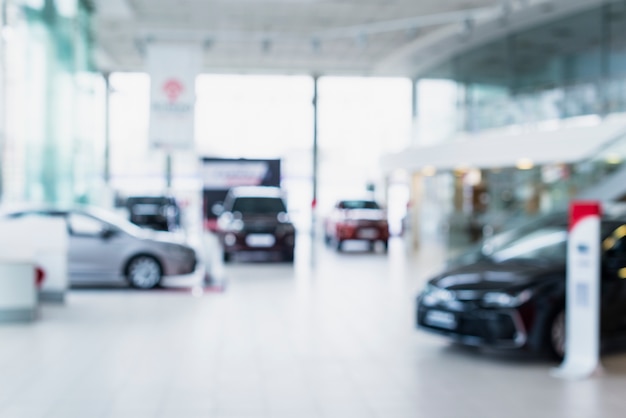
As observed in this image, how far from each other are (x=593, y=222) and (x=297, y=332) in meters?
3.33

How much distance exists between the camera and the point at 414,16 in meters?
18.8

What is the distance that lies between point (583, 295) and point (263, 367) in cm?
271

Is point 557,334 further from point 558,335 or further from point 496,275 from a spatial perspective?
point 496,275

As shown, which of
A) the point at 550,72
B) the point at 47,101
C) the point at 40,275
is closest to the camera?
the point at 40,275

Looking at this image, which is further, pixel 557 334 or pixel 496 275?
pixel 496 275

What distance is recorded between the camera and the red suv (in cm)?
2228

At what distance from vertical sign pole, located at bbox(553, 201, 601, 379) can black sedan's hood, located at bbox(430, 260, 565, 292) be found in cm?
42

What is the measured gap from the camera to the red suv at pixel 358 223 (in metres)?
22.3

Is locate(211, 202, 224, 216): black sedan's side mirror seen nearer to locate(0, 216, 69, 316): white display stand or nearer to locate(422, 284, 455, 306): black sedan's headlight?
locate(0, 216, 69, 316): white display stand

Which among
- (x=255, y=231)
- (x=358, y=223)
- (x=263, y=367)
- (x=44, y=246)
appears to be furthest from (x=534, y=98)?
(x=263, y=367)


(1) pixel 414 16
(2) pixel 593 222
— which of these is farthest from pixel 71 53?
(2) pixel 593 222

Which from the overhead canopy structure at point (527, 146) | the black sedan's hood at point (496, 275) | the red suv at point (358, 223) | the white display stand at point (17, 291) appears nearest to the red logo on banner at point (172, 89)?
the white display stand at point (17, 291)

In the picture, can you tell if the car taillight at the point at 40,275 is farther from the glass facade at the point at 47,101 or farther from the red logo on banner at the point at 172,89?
the red logo on banner at the point at 172,89

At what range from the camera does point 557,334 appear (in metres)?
7.72
